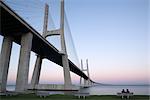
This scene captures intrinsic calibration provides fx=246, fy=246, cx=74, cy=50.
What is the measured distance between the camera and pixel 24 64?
23.0 meters

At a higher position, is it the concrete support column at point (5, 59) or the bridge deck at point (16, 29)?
the bridge deck at point (16, 29)

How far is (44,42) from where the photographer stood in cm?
2580

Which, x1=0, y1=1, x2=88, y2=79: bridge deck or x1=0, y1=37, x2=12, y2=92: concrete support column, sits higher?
x1=0, y1=1, x2=88, y2=79: bridge deck

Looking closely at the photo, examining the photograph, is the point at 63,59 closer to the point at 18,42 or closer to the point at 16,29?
the point at 18,42

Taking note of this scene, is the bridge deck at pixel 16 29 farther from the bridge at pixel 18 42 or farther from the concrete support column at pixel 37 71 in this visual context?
the concrete support column at pixel 37 71

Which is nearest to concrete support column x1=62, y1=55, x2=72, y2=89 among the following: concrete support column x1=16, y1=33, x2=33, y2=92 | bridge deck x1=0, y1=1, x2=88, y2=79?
bridge deck x1=0, y1=1, x2=88, y2=79

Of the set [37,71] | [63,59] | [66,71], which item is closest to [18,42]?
[63,59]

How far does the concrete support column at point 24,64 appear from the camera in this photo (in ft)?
73.0

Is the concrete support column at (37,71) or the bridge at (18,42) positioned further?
the concrete support column at (37,71)

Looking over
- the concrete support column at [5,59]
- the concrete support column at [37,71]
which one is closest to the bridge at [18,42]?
the concrete support column at [5,59]

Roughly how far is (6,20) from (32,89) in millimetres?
6997

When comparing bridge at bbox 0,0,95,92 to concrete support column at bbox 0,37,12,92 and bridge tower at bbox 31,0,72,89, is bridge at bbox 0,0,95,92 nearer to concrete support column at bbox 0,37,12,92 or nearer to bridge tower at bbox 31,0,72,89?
concrete support column at bbox 0,37,12,92

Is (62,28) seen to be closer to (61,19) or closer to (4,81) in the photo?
(61,19)

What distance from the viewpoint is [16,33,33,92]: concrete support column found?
22.3 m
